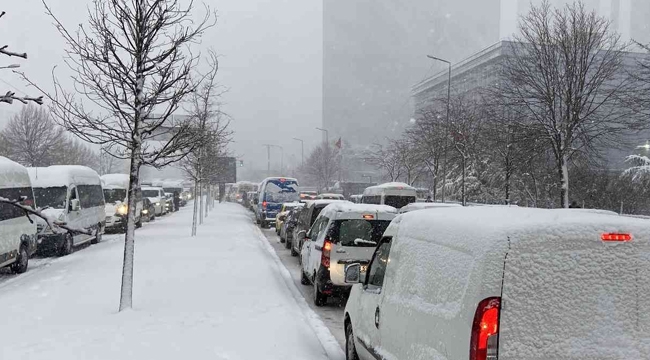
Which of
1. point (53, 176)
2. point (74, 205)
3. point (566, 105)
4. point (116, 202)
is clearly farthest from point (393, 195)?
point (53, 176)

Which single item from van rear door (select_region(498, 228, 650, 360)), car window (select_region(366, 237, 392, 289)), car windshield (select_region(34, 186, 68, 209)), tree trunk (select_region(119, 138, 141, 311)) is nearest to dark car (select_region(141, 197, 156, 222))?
car windshield (select_region(34, 186, 68, 209))

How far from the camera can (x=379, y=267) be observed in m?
5.73

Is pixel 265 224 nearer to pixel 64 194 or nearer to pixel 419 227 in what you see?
pixel 64 194

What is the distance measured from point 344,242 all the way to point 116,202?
68.5 feet

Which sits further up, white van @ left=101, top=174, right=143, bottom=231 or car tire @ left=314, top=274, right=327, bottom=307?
white van @ left=101, top=174, right=143, bottom=231

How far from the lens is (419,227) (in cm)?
453

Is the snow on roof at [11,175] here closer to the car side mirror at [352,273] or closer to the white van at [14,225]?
the white van at [14,225]

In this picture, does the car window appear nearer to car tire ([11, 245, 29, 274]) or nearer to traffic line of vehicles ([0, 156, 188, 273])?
traffic line of vehicles ([0, 156, 188, 273])

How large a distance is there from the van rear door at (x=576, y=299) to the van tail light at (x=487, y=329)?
3 cm

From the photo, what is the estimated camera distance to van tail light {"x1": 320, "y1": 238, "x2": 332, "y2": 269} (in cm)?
1028

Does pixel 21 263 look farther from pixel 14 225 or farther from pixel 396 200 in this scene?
pixel 396 200

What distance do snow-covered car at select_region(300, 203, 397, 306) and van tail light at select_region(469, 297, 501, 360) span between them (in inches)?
267

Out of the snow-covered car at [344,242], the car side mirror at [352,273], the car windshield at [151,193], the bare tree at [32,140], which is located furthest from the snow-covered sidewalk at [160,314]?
the bare tree at [32,140]

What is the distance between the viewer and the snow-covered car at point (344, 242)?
403 inches
